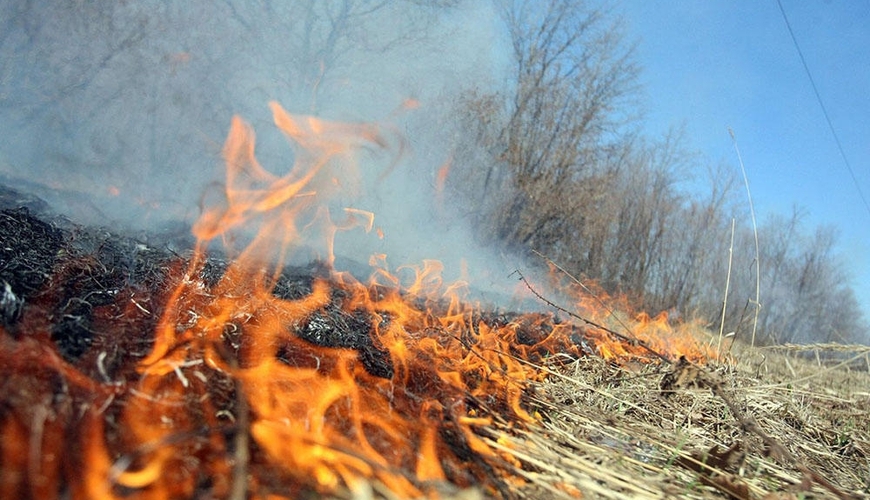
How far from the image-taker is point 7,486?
981 mm

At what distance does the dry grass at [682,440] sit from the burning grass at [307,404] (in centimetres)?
1

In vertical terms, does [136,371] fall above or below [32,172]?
above

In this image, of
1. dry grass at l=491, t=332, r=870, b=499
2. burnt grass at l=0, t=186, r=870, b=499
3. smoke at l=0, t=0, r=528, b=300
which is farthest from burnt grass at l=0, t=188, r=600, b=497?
smoke at l=0, t=0, r=528, b=300

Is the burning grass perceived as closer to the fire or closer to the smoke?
the fire

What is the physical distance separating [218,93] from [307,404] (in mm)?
8965

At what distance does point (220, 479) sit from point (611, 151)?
47.3 ft

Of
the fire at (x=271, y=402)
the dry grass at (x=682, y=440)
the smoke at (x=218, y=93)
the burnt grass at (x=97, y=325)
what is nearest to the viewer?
the fire at (x=271, y=402)

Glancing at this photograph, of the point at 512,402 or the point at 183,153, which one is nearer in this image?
the point at 512,402

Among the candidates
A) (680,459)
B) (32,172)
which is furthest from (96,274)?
(32,172)

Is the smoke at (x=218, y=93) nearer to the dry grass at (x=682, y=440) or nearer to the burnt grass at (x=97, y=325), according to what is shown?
the burnt grass at (x=97, y=325)

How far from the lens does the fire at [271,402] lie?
3.79 ft

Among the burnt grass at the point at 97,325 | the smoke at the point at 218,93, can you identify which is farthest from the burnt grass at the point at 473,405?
the smoke at the point at 218,93

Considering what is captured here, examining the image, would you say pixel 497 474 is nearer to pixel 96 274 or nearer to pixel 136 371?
pixel 136 371

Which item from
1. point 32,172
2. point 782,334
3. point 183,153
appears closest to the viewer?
point 32,172
